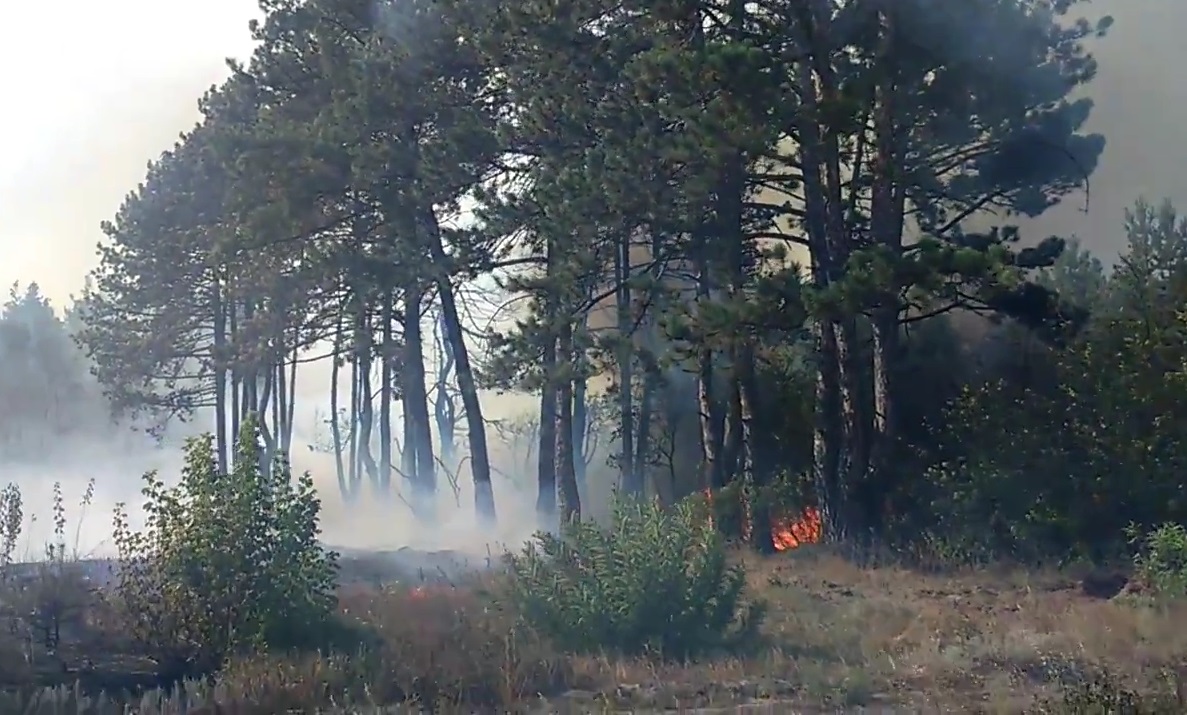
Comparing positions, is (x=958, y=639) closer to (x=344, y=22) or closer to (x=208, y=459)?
(x=208, y=459)

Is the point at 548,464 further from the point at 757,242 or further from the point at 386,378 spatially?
the point at 386,378

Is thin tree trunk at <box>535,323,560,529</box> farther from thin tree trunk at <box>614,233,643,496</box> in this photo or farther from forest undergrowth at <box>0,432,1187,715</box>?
forest undergrowth at <box>0,432,1187,715</box>

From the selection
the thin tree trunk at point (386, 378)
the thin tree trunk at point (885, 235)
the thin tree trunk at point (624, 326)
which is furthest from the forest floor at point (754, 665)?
the thin tree trunk at point (386, 378)

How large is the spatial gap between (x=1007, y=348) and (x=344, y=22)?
1809 centimetres

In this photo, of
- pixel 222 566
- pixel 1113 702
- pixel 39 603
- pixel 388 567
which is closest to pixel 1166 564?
pixel 1113 702

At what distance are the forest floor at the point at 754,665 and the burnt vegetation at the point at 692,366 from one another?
7 centimetres

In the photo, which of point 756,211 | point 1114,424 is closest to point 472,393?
point 756,211

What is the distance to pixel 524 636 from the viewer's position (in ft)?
39.8

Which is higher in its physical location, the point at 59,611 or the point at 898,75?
the point at 898,75

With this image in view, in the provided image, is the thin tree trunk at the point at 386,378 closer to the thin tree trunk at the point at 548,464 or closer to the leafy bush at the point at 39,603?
the thin tree trunk at the point at 548,464

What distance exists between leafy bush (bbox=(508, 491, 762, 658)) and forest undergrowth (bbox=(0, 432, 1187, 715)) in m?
0.02

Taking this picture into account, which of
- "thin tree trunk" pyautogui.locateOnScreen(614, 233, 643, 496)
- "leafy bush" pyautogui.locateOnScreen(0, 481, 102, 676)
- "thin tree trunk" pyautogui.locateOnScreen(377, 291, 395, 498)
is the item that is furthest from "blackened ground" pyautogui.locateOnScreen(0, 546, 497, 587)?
"thin tree trunk" pyautogui.locateOnScreen(377, 291, 395, 498)

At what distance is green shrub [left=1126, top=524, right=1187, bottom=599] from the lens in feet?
48.6

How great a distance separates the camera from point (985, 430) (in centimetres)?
2000
